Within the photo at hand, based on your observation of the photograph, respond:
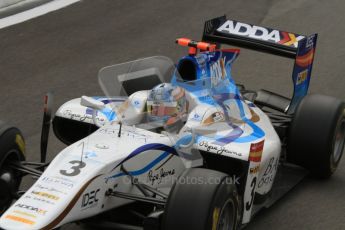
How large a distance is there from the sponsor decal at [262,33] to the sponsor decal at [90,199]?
3.22 metres

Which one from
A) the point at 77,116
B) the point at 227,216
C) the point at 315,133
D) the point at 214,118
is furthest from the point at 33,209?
the point at 315,133

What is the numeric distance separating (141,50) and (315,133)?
192 inches

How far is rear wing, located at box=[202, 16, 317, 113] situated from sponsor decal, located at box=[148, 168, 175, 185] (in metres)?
2.06

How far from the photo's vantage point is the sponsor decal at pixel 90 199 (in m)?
6.32

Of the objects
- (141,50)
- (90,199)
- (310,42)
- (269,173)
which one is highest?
(310,42)

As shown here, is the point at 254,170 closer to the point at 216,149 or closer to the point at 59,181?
the point at 216,149

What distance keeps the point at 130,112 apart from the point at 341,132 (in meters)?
2.46

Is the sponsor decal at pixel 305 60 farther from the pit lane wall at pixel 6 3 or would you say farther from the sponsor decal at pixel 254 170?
A: the pit lane wall at pixel 6 3

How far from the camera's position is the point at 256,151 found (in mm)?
7121

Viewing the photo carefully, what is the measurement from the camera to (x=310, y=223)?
305 inches

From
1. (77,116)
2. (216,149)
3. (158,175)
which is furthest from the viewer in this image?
(77,116)

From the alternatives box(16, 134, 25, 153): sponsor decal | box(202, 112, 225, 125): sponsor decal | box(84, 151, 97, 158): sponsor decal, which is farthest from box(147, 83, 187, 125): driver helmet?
box(16, 134, 25, 153): sponsor decal

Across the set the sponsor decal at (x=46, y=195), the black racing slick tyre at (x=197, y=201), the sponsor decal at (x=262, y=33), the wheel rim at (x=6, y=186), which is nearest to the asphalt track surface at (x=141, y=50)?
the sponsor decal at (x=262, y=33)

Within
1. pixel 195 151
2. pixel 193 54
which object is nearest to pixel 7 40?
pixel 193 54
